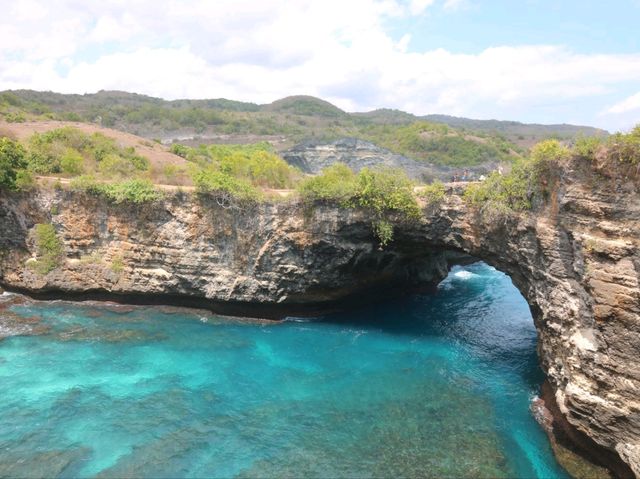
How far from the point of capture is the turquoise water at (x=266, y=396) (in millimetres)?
14414

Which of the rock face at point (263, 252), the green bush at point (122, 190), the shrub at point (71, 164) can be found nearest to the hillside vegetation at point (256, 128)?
the shrub at point (71, 164)

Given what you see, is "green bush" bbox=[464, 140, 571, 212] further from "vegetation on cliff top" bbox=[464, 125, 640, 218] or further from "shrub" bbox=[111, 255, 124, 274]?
"shrub" bbox=[111, 255, 124, 274]

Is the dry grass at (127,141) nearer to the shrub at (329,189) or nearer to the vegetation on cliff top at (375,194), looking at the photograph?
the shrub at (329,189)

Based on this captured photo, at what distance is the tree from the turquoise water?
7213 mm

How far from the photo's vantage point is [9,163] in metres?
24.8

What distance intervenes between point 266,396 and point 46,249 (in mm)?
16678

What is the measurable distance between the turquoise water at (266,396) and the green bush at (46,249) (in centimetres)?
240

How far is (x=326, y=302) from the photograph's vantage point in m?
27.3

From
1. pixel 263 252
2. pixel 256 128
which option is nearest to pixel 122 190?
pixel 263 252

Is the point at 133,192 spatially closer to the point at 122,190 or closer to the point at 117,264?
the point at 122,190

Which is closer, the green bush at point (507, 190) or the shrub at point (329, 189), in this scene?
the green bush at point (507, 190)

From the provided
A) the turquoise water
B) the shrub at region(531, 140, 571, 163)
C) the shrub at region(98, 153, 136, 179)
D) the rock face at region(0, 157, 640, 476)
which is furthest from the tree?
the shrub at region(531, 140, 571, 163)

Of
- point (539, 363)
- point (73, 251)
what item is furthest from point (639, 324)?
point (73, 251)

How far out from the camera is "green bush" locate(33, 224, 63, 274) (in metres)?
25.5
